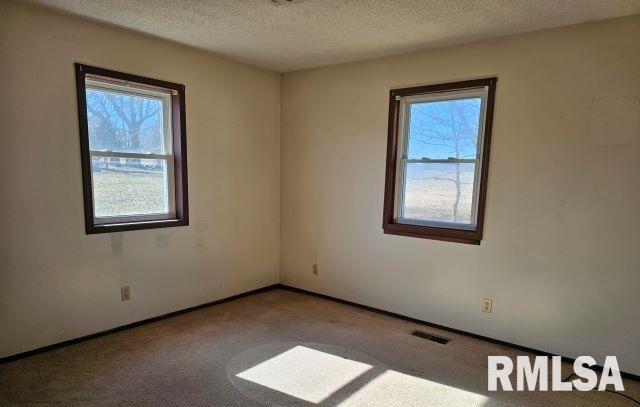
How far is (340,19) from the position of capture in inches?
96.6

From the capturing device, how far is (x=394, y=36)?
2750 millimetres

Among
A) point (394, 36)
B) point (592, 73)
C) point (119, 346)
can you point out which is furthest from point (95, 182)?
point (592, 73)

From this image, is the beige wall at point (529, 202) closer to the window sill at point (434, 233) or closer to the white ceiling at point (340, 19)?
the window sill at point (434, 233)

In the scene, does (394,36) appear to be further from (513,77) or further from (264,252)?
(264,252)

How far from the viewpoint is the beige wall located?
2.39 m

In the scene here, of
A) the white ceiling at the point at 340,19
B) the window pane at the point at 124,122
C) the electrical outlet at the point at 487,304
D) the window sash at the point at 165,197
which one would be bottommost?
the electrical outlet at the point at 487,304

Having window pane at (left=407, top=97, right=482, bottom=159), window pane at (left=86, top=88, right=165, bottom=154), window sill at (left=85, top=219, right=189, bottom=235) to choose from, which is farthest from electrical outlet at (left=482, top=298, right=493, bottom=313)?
window pane at (left=86, top=88, right=165, bottom=154)

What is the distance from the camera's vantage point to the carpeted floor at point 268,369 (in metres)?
2.11

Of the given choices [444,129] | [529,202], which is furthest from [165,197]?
[529,202]

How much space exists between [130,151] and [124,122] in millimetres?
236

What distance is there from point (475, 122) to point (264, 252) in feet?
8.37

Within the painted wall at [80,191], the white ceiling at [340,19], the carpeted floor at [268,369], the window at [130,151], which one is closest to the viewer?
the carpeted floor at [268,369]

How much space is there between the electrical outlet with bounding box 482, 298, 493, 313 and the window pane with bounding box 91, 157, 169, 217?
2.87 metres

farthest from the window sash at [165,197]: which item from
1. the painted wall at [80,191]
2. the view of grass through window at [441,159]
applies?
the view of grass through window at [441,159]
